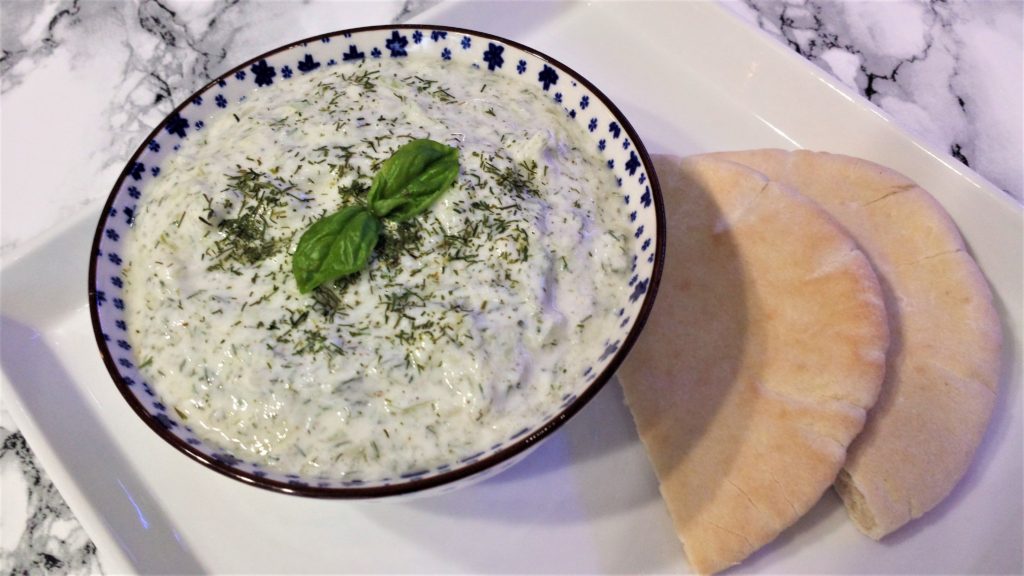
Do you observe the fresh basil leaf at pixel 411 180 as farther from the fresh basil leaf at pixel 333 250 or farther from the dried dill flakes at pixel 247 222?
the dried dill flakes at pixel 247 222

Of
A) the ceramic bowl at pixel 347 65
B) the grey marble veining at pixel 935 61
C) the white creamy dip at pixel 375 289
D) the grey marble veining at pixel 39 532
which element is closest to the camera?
the ceramic bowl at pixel 347 65

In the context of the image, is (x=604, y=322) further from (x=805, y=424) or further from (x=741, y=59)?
(x=741, y=59)

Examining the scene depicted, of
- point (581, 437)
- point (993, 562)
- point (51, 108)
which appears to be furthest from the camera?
point (51, 108)

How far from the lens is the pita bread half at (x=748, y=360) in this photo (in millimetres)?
2260

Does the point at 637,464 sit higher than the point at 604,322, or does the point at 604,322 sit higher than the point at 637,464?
the point at 604,322

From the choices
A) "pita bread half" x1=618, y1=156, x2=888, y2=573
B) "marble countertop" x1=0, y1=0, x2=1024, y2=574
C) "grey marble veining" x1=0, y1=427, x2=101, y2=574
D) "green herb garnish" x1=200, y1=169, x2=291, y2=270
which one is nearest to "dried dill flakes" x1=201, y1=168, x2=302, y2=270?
"green herb garnish" x1=200, y1=169, x2=291, y2=270

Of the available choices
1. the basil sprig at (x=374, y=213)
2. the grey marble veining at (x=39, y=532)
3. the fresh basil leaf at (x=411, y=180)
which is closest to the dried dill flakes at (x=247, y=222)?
the basil sprig at (x=374, y=213)

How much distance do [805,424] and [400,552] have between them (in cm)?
136

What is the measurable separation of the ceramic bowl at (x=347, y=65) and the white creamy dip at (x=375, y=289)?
1.7 inches

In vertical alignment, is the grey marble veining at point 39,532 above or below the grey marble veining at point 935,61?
above

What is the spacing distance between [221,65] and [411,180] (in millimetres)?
2272

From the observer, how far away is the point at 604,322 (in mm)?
2289

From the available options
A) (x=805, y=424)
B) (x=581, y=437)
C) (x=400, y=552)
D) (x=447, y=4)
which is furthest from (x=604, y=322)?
(x=447, y=4)

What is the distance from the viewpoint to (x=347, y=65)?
296 centimetres
